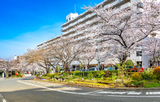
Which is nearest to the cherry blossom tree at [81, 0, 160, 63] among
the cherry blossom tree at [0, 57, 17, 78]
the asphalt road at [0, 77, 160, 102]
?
the asphalt road at [0, 77, 160, 102]

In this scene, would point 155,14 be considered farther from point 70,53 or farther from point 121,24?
point 70,53

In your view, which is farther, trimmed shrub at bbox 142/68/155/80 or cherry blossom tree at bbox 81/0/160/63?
cherry blossom tree at bbox 81/0/160/63

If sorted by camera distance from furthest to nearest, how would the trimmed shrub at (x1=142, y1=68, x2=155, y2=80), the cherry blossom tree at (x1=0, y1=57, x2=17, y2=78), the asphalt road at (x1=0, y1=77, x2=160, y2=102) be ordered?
the cherry blossom tree at (x1=0, y1=57, x2=17, y2=78)
the trimmed shrub at (x1=142, y1=68, x2=155, y2=80)
the asphalt road at (x1=0, y1=77, x2=160, y2=102)

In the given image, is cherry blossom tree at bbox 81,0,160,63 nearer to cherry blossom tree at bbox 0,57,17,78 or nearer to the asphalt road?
the asphalt road

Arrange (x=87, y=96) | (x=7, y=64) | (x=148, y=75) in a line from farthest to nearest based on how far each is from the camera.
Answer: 1. (x=7, y=64)
2. (x=148, y=75)
3. (x=87, y=96)

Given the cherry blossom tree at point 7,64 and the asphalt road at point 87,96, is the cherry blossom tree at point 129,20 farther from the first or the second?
the cherry blossom tree at point 7,64

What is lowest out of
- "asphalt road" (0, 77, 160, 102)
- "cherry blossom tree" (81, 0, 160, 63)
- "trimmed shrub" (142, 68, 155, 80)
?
"asphalt road" (0, 77, 160, 102)

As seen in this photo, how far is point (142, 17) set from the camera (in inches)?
550

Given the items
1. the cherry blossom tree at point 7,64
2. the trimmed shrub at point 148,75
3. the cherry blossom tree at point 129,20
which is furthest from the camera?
the cherry blossom tree at point 7,64

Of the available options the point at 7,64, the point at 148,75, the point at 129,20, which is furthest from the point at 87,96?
the point at 7,64

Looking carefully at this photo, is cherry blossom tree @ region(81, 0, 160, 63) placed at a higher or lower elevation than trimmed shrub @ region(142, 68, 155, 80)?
higher

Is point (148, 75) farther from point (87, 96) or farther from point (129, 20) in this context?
point (87, 96)

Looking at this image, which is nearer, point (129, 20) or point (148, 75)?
point (148, 75)

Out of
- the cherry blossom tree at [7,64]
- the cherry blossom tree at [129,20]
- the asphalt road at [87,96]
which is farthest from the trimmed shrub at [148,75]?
the cherry blossom tree at [7,64]
